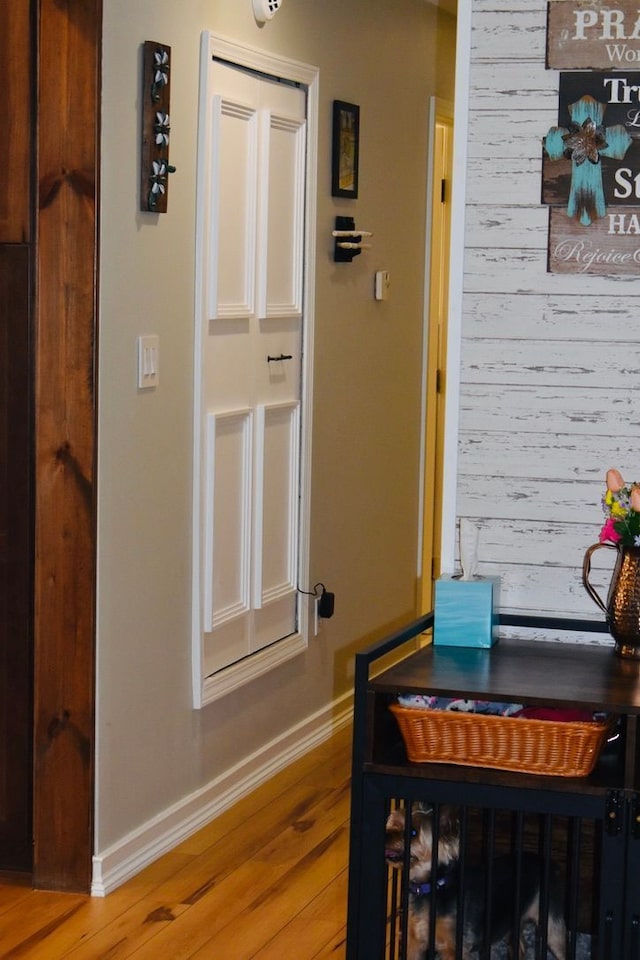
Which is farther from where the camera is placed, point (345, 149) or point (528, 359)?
point (345, 149)

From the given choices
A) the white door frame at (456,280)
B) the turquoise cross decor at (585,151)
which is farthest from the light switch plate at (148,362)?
the turquoise cross decor at (585,151)

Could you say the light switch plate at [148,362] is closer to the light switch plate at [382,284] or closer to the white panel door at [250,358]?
the white panel door at [250,358]

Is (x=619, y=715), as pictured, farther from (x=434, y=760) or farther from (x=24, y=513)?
(x=24, y=513)

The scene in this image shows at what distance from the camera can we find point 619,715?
237 centimetres

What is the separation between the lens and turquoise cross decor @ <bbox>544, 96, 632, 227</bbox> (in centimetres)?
268

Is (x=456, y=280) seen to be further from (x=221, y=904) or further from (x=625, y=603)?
(x=221, y=904)

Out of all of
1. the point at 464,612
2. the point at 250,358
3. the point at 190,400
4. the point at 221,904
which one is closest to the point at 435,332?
the point at 250,358

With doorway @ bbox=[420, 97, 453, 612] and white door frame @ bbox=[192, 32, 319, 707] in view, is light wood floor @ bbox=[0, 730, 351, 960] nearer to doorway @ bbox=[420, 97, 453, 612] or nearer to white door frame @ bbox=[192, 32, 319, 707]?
white door frame @ bbox=[192, 32, 319, 707]

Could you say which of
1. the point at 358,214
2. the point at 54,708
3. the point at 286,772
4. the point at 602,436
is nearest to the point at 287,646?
the point at 286,772

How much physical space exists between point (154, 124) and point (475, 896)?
2032mm

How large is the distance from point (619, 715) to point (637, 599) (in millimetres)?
263

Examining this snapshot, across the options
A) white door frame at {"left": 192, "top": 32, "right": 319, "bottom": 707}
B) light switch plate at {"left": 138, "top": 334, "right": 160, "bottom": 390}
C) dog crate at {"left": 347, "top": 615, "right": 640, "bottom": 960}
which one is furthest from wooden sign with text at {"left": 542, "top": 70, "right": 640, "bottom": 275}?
white door frame at {"left": 192, "top": 32, "right": 319, "bottom": 707}

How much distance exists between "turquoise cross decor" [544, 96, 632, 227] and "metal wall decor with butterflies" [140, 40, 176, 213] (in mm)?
1138

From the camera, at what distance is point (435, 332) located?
593 centimetres
